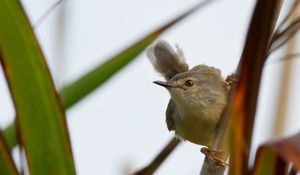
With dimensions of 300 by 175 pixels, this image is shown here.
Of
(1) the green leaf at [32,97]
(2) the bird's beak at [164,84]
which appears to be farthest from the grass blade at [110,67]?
(2) the bird's beak at [164,84]

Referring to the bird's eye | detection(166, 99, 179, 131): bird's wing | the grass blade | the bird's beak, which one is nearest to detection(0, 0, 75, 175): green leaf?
the grass blade

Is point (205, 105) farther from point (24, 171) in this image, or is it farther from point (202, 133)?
point (24, 171)

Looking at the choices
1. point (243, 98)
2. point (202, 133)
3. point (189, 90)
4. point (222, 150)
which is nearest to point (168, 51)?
point (189, 90)

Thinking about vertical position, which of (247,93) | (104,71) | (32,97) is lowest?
(32,97)

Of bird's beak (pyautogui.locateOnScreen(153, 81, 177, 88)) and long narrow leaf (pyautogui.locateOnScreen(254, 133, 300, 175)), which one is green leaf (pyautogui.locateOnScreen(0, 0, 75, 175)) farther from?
bird's beak (pyautogui.locateOnScreen(153, 81, 177, 88))

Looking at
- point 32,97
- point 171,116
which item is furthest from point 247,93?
point 171,116

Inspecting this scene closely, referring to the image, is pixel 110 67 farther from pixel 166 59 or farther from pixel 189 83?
pixel 166 59
